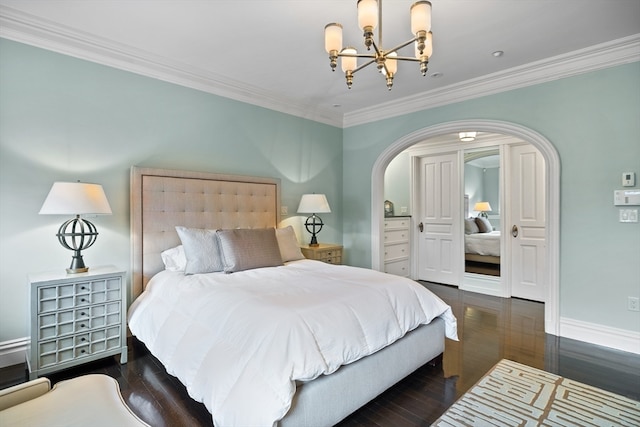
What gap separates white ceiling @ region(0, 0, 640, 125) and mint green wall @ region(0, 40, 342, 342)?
0.62ft

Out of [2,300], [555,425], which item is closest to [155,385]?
[2,300]

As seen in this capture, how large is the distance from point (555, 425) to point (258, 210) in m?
3.22

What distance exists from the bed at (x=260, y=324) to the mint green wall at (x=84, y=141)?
0.23 meters

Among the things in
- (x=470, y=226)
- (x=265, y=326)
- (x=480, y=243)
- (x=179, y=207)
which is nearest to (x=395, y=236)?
(x=470, y=226)

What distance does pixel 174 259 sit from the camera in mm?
3049

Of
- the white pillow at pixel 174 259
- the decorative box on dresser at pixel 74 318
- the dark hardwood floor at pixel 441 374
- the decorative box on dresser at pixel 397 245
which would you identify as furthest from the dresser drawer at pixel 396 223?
the decorative box on dresser at pixel 74 318

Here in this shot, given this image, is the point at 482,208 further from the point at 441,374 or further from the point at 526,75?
the point at 441,374

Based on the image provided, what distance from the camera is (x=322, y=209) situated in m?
4.18

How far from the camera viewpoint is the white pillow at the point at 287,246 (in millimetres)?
3465

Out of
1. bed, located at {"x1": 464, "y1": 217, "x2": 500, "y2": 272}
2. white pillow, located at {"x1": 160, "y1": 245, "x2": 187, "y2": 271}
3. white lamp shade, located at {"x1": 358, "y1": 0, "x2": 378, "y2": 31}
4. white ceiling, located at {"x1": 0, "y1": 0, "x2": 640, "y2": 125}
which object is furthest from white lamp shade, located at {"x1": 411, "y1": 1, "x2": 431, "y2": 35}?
bed, located at {"x1": 464, "y1": 217, "x2": 500, "y2": 272}

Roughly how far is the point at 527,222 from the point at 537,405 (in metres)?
3.25

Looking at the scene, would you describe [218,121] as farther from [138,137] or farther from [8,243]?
[8,243]

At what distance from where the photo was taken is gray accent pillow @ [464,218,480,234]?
534 cm

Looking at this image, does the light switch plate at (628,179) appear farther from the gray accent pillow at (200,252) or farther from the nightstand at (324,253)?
the gray accent pillow at (200,252)
